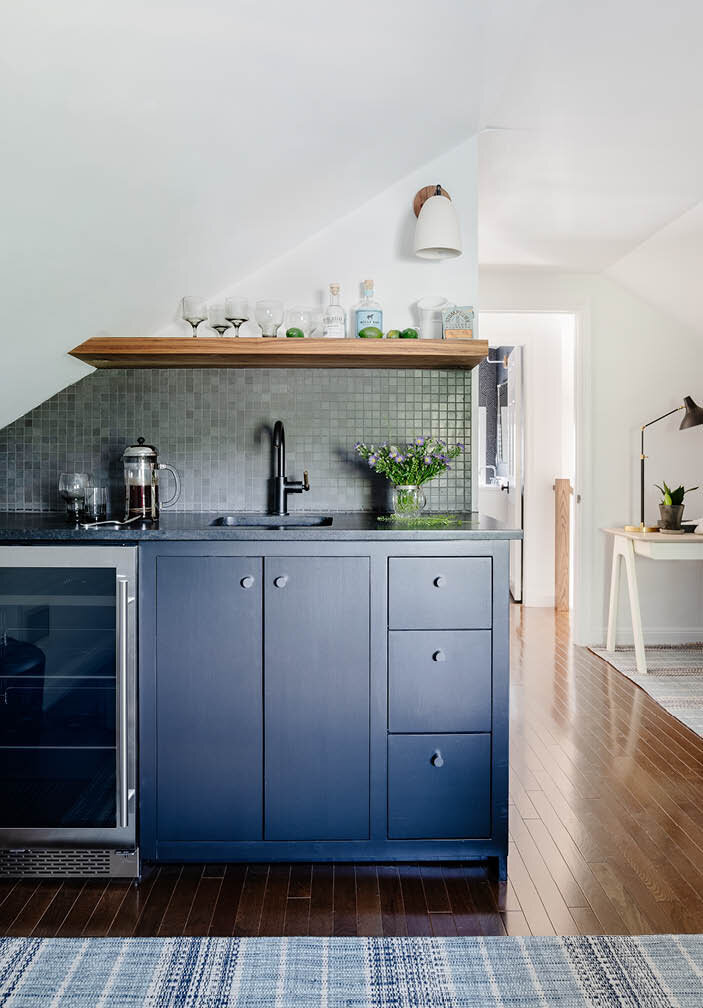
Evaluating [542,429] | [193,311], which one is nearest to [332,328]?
[193,311]

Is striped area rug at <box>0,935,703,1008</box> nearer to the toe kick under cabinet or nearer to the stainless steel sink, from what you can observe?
the toe kick under cabinet

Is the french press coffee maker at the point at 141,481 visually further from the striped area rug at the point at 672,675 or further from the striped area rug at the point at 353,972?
the striped area rug at the point at 672,675

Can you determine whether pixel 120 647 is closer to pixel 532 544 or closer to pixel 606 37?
pixel 606 37

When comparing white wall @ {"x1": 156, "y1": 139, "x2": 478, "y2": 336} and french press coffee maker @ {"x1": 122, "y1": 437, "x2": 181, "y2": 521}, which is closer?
french press coffee maker @ {"x1": 122, "y1": 437, "x2": 181, "y2": 521}

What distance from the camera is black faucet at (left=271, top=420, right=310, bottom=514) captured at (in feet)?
8.71

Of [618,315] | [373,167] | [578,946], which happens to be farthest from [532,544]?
[578,946]

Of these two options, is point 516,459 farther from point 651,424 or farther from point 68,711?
point 68,711

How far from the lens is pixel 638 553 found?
4.39 meters

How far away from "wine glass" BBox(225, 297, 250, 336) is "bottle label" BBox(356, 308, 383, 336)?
0.39m

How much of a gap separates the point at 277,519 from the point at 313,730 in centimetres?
76

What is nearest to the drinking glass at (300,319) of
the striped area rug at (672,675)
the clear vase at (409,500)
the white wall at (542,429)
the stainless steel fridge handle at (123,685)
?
the clear vase at (409,500)

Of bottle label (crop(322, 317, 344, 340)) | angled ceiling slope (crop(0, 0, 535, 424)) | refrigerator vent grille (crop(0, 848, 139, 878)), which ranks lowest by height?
refrigerator vent grille (crop(0, 848, 139, 878))

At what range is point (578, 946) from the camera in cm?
182

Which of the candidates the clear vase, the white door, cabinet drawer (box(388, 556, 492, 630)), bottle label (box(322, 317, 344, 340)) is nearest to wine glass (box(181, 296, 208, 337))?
bottle label (box(322, 317, 344, 340))
